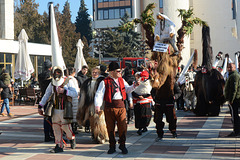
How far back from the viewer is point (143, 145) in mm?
8336

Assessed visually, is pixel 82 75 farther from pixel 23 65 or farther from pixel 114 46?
pixel 114 46

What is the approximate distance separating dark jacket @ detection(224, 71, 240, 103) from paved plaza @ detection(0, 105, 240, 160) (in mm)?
1085

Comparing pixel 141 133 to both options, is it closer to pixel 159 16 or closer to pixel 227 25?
pixel 159 16

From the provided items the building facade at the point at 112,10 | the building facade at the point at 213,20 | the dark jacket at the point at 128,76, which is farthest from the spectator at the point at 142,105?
the building facade at the point at 112,10

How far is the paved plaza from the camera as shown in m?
7.21

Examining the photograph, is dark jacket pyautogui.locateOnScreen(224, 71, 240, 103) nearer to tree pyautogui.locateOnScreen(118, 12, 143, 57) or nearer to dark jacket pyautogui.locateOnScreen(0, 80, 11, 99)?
dark jacket pyautogui.locateOnScreen(0, 80, 11, 99)

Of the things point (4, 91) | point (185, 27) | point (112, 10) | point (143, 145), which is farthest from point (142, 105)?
point (112, 10)

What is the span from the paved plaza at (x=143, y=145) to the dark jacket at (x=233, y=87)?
1.09m

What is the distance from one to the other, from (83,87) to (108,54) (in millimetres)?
41886

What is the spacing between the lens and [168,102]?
9094mm

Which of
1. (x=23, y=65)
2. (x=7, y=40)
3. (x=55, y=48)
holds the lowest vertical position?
(x=55, y=48)

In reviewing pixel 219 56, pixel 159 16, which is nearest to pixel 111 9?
pixel 219 56

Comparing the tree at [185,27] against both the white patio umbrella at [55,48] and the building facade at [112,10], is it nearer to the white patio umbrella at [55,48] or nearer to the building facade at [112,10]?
the white patio umbrella at [55,48]

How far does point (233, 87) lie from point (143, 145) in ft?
9.02
